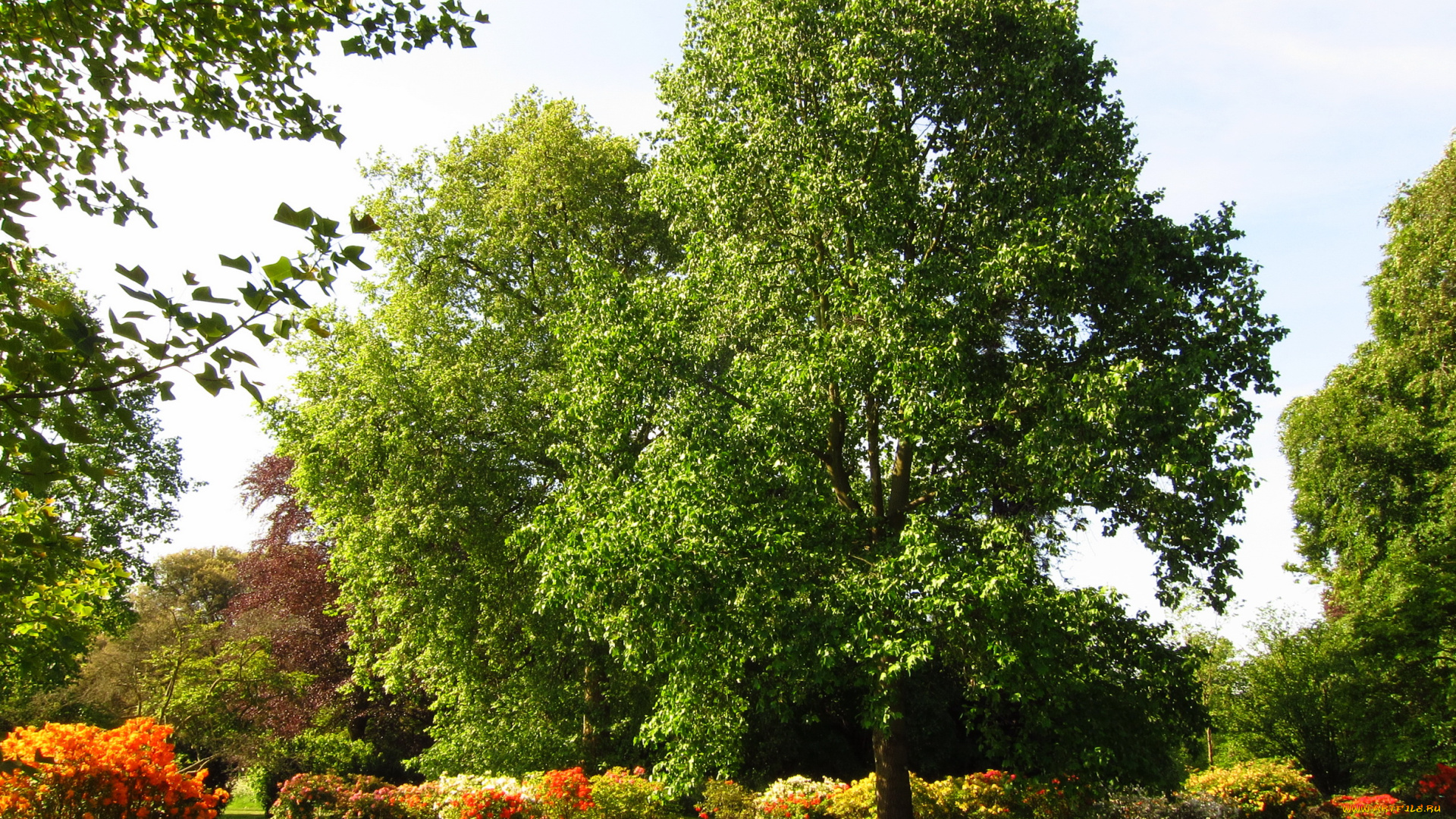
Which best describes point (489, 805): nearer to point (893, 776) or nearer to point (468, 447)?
point (893, 776)

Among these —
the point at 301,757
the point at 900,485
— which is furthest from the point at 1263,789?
the point at 301,757

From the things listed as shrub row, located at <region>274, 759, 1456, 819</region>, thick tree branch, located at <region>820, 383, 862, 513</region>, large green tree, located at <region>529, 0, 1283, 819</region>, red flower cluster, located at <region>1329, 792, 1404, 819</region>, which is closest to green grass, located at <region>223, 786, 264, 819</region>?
shrub row, located at <region>274, 759, 1456, 819</region>

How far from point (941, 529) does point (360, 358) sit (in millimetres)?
10626

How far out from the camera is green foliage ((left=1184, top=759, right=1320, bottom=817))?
15164mm

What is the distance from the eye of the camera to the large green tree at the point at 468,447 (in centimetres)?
1484

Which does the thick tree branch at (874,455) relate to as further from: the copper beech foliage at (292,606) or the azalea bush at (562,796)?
the copper beech foliage at (292,606)

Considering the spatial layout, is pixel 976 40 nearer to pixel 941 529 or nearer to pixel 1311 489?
pixel 941 529

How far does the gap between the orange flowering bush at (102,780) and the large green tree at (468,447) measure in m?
4.44

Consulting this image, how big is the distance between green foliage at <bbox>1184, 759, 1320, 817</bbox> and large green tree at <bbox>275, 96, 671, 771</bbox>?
11.0 m

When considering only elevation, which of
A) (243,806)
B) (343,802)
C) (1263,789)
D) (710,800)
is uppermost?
(1263,789)

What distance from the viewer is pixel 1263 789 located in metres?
15.9

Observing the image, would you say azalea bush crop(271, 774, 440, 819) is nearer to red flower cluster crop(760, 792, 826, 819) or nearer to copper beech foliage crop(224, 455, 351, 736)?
red flower cluster crop(760, 792, 826, 819)

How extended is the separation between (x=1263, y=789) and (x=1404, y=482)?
27.1 ft

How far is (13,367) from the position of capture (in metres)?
3.35
